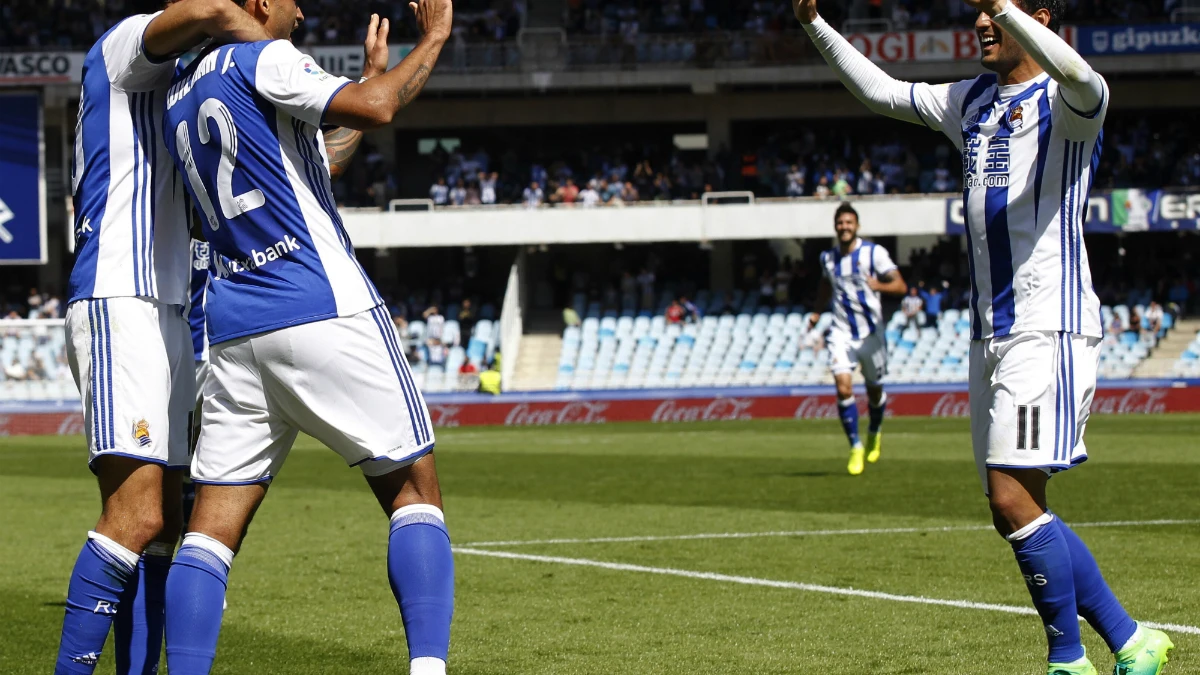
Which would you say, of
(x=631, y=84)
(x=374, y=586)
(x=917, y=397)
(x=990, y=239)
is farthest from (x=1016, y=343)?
(x=631, y=84)

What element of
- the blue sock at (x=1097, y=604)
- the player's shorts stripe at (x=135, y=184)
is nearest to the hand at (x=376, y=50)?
the player's shorts stripe at (x=135, y=184)

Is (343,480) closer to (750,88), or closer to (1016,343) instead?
(1016,343)

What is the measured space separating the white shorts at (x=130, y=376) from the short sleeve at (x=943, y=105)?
258 cm

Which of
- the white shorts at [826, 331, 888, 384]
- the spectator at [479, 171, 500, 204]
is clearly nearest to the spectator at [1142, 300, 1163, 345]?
the spectator at [479, 171, 500, 204]

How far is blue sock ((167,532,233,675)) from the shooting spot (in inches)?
149

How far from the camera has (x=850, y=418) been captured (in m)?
13.7

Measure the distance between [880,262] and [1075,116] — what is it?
30.1 ft

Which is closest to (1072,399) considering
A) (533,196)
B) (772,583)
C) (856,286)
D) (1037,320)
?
(1037,320)

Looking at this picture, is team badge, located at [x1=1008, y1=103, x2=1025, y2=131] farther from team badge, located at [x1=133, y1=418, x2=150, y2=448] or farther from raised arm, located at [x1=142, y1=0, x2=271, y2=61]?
team badge, located at [x1=133, y1=418, x2=150, y2=448]

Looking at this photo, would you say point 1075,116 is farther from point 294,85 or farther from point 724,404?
point 724,404

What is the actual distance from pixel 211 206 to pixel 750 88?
34.6 metres

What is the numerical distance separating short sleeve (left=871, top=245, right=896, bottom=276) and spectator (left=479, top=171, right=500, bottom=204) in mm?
22869

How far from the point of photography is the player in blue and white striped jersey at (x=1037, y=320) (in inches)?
179

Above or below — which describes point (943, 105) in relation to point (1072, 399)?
above
